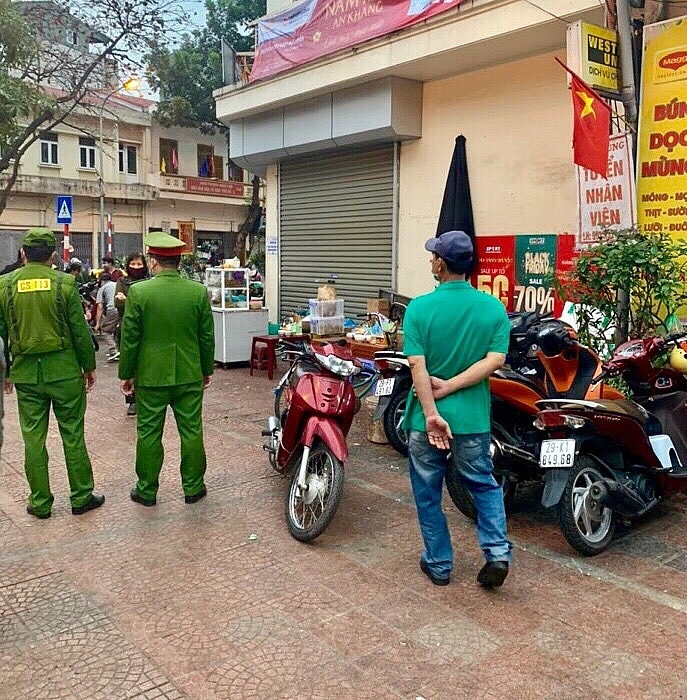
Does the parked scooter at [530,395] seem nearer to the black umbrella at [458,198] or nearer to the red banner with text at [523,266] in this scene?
the red banner with text at [523,266]

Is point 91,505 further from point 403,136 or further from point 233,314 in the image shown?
point 403,136

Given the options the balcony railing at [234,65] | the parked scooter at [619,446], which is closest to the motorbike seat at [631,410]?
the parked scooter at [619,446]

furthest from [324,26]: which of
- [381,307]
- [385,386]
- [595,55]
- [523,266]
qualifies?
[385,386]

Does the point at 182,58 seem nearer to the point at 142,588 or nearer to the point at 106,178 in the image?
the point at 106,178

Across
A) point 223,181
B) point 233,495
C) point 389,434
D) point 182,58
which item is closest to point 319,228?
point 389,434

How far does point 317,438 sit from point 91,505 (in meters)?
1.65

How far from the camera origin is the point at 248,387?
9.03 meters

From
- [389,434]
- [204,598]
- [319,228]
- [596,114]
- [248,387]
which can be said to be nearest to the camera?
[204,598]

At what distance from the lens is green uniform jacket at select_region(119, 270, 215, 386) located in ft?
14.9

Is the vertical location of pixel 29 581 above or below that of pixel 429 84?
below

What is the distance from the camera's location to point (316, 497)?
4.20 meters

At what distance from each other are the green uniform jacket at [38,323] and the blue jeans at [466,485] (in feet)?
7.75

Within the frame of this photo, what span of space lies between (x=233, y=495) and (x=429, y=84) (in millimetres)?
6621

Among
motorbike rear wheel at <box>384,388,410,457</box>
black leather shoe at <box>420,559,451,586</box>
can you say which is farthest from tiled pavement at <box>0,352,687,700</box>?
motorbike rear wheel at <box>384,388,410,457</box>
